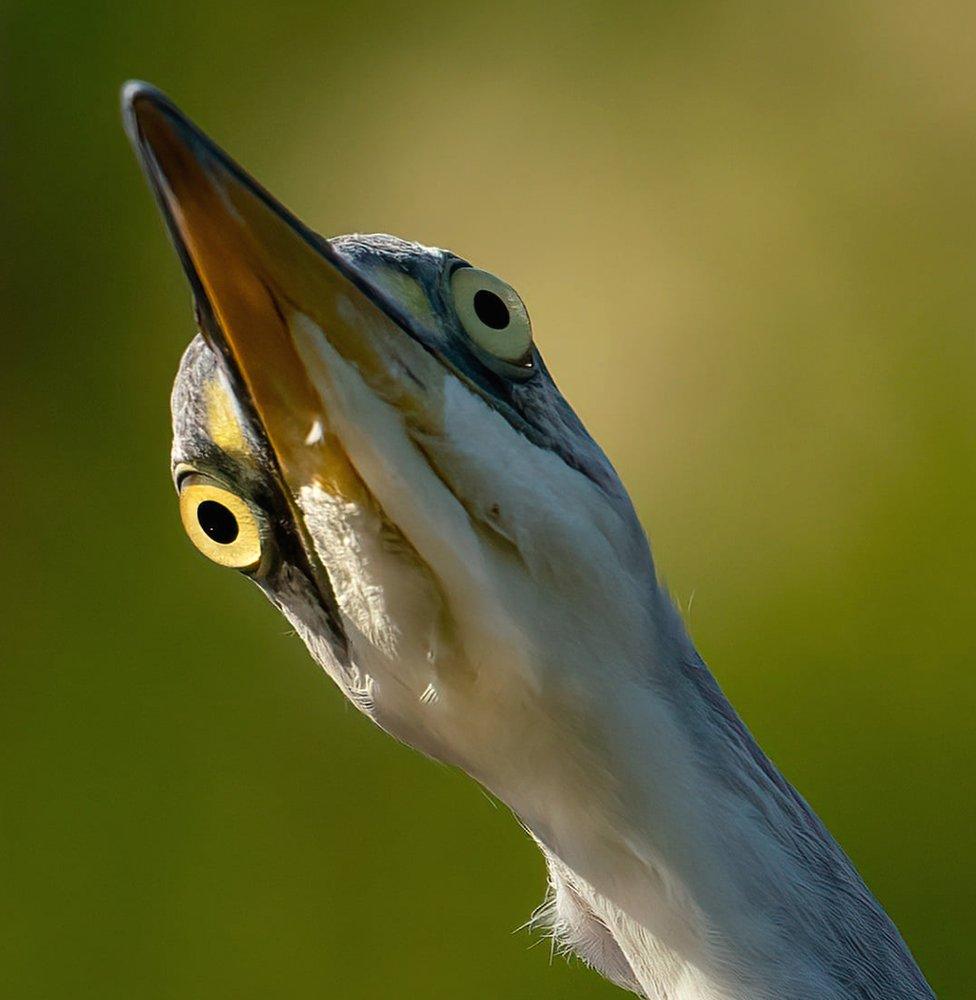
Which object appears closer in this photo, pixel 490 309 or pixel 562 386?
pixel 490 309

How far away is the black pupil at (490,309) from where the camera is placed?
616 millimetres

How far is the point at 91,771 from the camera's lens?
219 cm

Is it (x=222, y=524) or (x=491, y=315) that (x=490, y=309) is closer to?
(x=491, y=315)

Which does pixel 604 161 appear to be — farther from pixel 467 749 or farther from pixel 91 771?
pixel 467 749

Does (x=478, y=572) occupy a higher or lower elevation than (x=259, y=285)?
lower

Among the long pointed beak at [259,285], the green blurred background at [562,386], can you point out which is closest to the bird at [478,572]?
the long pointed beak at [259,285]

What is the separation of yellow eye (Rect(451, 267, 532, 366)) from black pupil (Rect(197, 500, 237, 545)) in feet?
0.45

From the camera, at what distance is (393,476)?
1.79ft

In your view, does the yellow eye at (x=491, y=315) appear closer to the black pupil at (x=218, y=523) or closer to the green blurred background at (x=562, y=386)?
the black pupil at (x=218, y=523)

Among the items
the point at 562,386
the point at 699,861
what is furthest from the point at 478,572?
the point at 562,386

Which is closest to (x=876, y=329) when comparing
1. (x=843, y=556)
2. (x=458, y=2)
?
(x=843, y=556)

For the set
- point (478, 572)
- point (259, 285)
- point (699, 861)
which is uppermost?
point (259, 285)

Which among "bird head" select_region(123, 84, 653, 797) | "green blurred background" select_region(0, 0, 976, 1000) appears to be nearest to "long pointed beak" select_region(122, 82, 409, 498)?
"bird head" select_region(123, 84, 653, 797)

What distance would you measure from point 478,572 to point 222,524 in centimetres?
12
